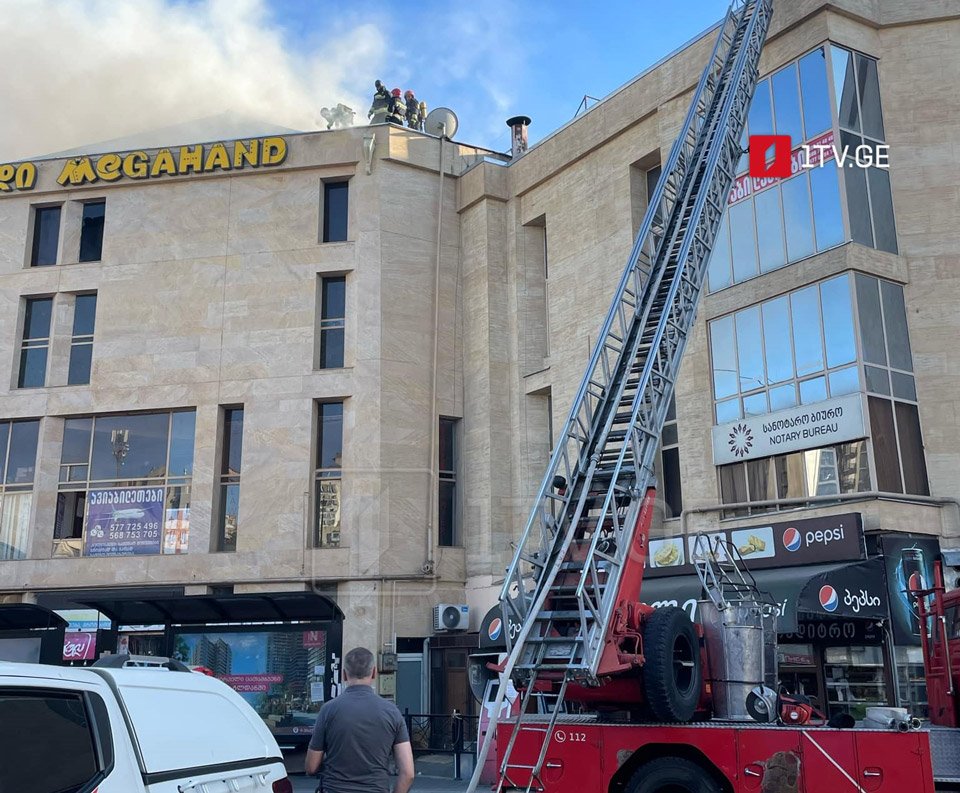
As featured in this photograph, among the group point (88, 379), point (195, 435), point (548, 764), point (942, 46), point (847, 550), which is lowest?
point (548, 764)

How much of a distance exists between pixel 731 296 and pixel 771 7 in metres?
5.69

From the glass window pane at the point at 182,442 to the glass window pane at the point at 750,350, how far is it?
45.5 feet

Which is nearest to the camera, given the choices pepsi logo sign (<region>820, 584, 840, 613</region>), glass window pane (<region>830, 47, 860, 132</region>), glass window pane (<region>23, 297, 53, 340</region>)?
pepsi logo sign (<region>820, 584, 840, 613</region>)

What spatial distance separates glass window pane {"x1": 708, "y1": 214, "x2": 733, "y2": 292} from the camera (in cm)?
2114

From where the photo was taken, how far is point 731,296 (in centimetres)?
2080

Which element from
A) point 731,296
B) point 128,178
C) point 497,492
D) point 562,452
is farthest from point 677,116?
point 128,178

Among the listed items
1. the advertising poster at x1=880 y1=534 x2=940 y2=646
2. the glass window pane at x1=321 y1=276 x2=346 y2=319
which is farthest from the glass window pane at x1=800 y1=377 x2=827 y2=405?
the glass window pane at x1=321 y1=276 x2=346 y2=319

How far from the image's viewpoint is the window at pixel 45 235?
28922 mm

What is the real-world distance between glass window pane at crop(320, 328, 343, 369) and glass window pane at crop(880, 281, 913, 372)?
524 inches

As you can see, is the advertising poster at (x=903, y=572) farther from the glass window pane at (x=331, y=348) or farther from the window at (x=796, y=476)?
the glass window pane at (x=331, y=348)

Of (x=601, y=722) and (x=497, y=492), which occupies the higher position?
(x=497, y=492)

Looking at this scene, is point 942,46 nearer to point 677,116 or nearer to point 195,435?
point 677,116

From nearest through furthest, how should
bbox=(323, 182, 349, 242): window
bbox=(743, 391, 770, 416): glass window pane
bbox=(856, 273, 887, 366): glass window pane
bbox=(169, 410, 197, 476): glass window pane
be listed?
1. bbox=(856, 273, 887, 366): glass window pane
2. bbox=(743, 391, 770, 416): glass window pane
3. bbox=(169, 410, 197, 476): glass window pane
4. bbox=(323, 182, 349, 242): window

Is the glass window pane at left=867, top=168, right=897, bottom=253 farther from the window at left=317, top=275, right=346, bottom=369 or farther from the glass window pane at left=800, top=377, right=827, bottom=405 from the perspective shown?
the window at left=317, top=275, right=346, bottom=369
